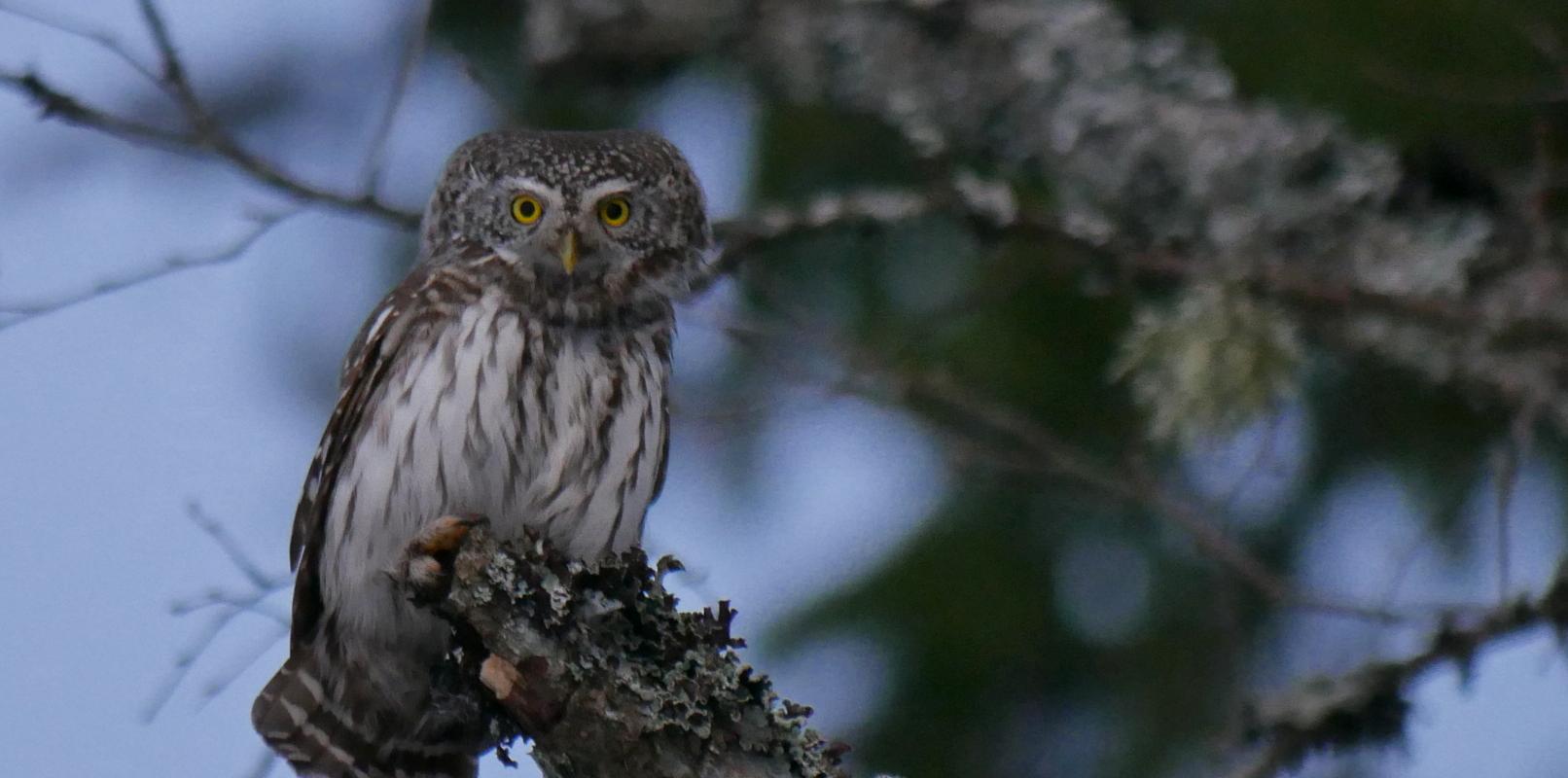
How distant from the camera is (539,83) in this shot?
4.96 m

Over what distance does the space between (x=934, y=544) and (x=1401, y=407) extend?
111 cm

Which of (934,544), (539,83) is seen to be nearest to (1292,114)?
(934,544)

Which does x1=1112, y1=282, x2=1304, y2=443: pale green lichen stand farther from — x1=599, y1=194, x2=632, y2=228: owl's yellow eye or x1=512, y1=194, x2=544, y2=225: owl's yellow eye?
x1=512, y1=194, x2=544, y2=225: owl's yellow eye

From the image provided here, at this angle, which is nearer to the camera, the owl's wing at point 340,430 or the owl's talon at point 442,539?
the owl's talon at point 442,539

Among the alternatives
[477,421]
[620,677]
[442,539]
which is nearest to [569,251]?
[477,421]

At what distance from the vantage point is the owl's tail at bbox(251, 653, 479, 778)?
3869 mm

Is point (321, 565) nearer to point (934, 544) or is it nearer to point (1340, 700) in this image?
point (934, 544)

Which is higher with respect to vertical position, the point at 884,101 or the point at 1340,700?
the point at 884,101

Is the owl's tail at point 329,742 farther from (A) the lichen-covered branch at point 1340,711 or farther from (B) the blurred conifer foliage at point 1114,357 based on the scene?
(A) the lichen-covered branch at point 1340,711

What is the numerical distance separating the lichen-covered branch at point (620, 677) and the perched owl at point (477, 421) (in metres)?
0.67

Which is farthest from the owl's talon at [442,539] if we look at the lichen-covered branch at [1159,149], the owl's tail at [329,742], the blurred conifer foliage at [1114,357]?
the lichen-covered branch at [1159,149]

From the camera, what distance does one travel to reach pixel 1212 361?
13.9ft

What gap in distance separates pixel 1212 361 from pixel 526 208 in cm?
142

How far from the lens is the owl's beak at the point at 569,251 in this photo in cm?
390
